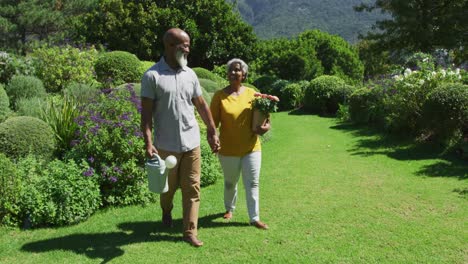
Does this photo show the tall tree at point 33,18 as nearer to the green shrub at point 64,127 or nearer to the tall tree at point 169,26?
the tall tree at point 169,26

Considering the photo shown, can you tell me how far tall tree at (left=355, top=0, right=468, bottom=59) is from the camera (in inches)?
757

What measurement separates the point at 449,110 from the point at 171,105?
6693 millimetres

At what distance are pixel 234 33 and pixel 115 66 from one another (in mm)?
12144

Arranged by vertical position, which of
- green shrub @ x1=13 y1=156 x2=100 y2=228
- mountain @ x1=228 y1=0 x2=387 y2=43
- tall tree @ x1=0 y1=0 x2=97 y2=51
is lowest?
green shrub @ x1=13 y1=156 x2=100 y2=228

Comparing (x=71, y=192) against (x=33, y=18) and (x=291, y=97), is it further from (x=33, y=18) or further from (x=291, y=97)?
(x=33, y=18)

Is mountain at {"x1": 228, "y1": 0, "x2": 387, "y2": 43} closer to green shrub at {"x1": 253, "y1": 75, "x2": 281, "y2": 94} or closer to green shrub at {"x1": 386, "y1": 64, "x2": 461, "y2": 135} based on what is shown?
green shrub at {"x1": 253, "y1": 75, "x2": 281, "y2": 94}

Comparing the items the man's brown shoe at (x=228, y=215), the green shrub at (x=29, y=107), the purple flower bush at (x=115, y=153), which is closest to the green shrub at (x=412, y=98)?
the man's brown shoe at (x=228, y=215)

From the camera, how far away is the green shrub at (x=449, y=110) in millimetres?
8500

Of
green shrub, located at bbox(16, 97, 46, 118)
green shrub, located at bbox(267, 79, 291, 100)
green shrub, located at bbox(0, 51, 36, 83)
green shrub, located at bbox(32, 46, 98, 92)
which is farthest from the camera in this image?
green shrub, located at bbox(267, 79, 291, 100)

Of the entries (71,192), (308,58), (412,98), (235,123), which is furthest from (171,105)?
(308,58)

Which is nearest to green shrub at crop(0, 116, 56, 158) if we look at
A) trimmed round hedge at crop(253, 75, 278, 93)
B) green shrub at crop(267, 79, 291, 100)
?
green shrub at crop(267, 79, 291, 100)

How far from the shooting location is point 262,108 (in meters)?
4.63

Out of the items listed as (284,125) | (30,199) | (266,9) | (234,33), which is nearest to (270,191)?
(30,199)

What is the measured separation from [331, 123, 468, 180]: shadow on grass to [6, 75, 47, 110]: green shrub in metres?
7.26
